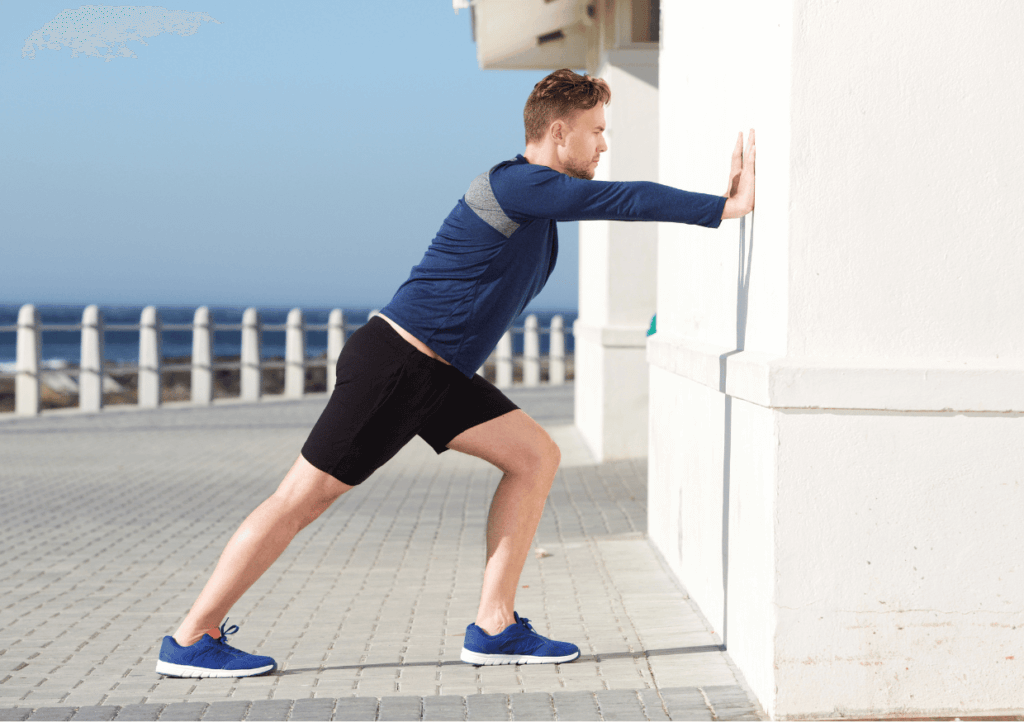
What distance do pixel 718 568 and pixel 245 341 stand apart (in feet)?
51.5

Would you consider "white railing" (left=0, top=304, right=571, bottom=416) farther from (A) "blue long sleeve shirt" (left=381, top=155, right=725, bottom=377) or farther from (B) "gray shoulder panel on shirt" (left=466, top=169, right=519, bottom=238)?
(B) "gray shoulder panel on shirt" (left=466, top=169, right=519, bottom=238)

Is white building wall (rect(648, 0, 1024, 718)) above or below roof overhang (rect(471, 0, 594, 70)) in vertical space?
below

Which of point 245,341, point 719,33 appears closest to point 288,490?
point 719,33

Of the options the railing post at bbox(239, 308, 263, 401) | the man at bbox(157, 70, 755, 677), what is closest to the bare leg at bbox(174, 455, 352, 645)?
the man at bbox(157, 70, 755, 677)

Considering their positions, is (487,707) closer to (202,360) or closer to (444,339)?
(444,339)

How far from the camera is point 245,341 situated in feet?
62.8

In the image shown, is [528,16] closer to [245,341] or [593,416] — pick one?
[593,416]

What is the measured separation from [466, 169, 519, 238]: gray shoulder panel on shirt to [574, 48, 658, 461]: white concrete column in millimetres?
6907

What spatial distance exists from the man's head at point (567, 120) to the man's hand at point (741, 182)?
0.42 meters

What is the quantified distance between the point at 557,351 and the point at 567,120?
20.3 m

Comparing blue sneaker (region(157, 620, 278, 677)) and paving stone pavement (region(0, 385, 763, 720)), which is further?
blue sneaker (region(157, 620, 278, 677))

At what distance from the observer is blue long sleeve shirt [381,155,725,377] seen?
354 centimetres

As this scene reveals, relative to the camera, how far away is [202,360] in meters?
18.8

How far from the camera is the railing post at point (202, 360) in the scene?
18.4 meters
